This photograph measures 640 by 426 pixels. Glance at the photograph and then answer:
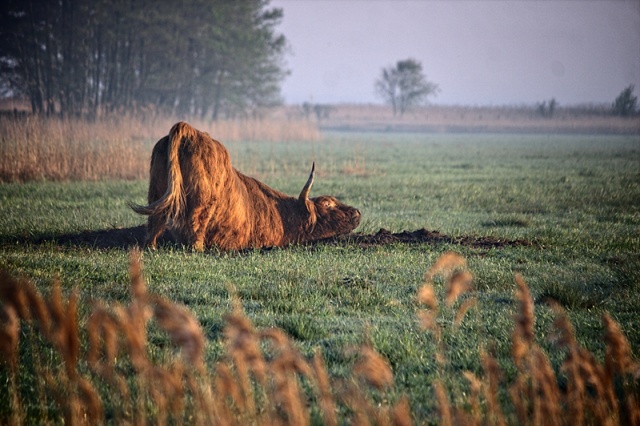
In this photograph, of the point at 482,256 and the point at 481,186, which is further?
the point at 481,186

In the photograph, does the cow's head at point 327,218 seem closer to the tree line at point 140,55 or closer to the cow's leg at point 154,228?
the cow's leg at point 154,228

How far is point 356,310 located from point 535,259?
336 cm

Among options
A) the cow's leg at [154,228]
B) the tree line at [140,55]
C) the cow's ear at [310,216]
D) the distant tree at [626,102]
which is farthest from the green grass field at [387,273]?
the distant tree at [626,102]

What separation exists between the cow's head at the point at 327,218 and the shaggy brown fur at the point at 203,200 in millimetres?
Result: 382

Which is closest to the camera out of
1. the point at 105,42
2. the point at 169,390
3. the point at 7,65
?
the point at 169,390

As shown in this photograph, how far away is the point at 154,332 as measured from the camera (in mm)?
4715

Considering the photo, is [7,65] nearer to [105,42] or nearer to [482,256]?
[105,42]

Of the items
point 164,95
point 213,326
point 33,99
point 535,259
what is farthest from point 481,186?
point 164,95

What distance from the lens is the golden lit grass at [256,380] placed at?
253 cm

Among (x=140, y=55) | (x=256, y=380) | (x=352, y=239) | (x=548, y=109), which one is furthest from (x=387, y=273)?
(x=548, y=109)

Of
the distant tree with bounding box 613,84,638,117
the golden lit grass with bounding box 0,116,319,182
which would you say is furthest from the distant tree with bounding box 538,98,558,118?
the golden lit grass with bounding box 0,116,319,182

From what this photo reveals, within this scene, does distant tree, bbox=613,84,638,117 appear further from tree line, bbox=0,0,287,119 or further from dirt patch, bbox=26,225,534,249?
dirt patch, bbox=26,225,534,249

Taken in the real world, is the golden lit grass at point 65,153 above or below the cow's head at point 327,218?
above

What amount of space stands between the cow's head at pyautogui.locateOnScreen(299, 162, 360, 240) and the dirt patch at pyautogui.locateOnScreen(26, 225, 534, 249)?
0.16 metres
